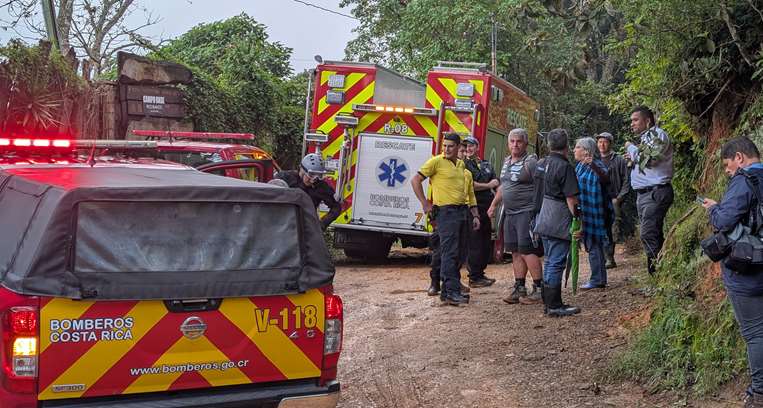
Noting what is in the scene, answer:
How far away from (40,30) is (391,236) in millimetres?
8122

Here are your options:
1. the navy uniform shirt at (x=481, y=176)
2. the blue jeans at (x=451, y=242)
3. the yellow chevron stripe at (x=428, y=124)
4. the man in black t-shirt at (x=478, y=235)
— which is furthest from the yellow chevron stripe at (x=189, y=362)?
the yellow chevron stripe at (x=428, y=124)

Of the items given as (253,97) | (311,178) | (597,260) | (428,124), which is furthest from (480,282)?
(253,97)

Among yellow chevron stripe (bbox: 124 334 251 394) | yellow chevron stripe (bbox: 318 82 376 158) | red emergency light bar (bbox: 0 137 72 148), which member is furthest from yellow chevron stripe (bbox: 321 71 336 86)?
yellow chevron stripe (bbox: 124 334 251 394)

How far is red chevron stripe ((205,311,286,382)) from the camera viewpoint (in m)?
4.70

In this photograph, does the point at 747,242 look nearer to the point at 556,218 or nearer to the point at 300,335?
the point at 300,335

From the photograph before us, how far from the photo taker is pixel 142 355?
177 inches

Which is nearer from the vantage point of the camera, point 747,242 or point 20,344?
point 20,344

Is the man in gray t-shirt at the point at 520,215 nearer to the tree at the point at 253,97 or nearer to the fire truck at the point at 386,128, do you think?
the fire truck at the point at 386,128

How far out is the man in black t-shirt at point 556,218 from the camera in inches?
335

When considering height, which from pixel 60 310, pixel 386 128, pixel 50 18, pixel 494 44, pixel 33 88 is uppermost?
pixel 494 44

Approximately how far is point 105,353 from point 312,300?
1104mm

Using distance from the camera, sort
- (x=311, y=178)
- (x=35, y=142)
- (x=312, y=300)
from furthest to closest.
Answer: (x=311, y=178) → (x=35, y=142) → (x=312, y=300)

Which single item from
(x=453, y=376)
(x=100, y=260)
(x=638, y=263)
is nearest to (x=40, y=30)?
(x=638, y=263)

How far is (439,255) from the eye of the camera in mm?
9922
